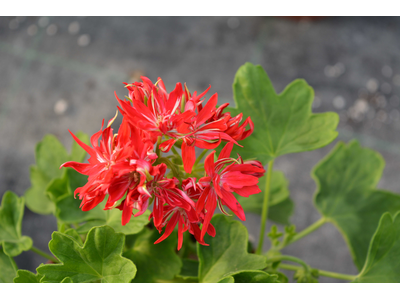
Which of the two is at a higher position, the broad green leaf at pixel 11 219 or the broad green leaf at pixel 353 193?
the broad green leaf at pixel 353 193

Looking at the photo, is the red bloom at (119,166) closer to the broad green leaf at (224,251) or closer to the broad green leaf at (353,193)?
the broad green leaf at (224,251)

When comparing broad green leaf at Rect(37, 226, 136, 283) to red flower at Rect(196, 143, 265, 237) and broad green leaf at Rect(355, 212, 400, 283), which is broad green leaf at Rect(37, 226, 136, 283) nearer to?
red flower at Rect(196, 143, 265, 237)

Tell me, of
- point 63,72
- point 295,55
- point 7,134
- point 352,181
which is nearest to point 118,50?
point 63,72

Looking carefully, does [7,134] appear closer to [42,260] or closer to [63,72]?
[63,72]

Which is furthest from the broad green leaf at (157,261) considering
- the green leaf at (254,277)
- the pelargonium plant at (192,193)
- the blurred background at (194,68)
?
the blurred background at (194,68)

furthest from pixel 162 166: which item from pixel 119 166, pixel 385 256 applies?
pixel 385 256

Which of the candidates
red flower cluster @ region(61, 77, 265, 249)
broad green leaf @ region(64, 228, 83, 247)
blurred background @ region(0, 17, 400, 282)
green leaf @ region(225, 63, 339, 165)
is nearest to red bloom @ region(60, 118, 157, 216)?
red flower cluster @ region(61, 77, 265, 249)

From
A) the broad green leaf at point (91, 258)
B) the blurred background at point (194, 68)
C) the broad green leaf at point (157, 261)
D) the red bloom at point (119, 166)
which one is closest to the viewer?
the red bloom at point (119, 166)
